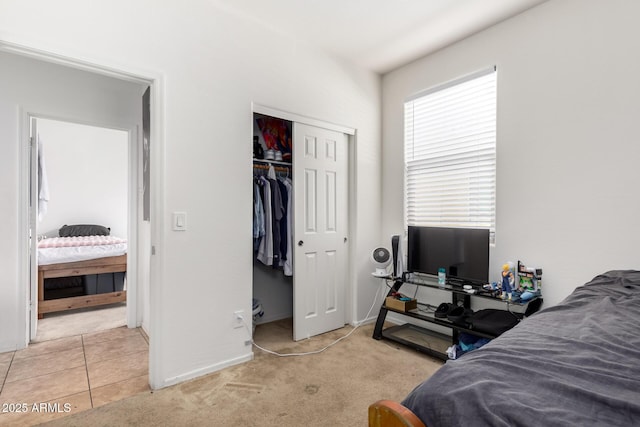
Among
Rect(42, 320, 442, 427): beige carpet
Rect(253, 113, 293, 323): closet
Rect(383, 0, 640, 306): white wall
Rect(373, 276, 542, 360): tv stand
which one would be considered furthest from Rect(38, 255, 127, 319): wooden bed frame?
Rect(383, 0, 640, 306): white wall

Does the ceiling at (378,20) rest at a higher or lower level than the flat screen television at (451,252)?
higher

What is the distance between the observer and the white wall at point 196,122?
197cm

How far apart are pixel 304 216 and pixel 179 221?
1120 millimetres

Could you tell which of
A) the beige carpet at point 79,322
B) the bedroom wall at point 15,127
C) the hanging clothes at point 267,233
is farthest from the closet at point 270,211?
the bedroom wall at point 15,127

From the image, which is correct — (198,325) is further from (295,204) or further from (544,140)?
(544,140)

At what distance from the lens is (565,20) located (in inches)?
91.7

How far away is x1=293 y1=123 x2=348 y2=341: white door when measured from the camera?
9.77 feet

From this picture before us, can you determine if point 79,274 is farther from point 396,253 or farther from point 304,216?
point 396,253

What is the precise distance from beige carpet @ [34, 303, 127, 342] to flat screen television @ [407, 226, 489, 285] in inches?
120

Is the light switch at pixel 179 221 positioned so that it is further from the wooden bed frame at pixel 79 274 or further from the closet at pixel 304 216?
the wooden bed frame at pixel 79 274

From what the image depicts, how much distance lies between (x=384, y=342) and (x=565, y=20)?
9.15 feet

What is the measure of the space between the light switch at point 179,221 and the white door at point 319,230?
3.21ft

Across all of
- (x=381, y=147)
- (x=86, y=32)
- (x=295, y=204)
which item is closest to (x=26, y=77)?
(x=86, y=32)

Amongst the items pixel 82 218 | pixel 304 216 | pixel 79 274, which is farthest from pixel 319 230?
pixel 82 218
